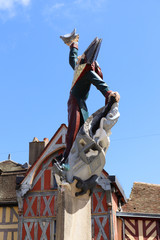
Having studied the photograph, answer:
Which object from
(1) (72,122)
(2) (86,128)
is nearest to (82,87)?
(1) (72,122)

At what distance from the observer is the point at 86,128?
6711 millimetres

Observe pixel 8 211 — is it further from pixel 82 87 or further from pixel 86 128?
pixel 86 128

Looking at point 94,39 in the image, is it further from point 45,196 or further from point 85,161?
point 45,196

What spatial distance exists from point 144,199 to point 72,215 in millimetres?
12166

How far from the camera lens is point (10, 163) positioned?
23.0 meters

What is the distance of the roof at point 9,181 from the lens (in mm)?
18000

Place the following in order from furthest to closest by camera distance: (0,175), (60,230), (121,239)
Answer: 1. (0,175)
2. (121,239)
3. (60,230)

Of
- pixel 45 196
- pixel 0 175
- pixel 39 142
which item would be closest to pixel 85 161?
pixel 45 196

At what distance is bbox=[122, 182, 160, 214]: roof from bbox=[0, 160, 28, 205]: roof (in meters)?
4.67

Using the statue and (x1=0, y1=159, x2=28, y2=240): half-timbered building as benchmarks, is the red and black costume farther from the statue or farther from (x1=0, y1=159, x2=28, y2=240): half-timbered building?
(x1=0, y1=159, x2=28, y2=240): half-timbered building

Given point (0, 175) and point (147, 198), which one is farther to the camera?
point (0, 175)

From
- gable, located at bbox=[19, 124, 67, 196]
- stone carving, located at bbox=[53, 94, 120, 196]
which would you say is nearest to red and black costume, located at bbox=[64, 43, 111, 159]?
stone carving, located at bbox=[53, 94, 120, 196]

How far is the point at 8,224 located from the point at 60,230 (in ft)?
38.6


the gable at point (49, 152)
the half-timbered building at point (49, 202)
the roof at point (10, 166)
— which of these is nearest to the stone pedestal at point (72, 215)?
the half-timbered building at point (49, 202)
